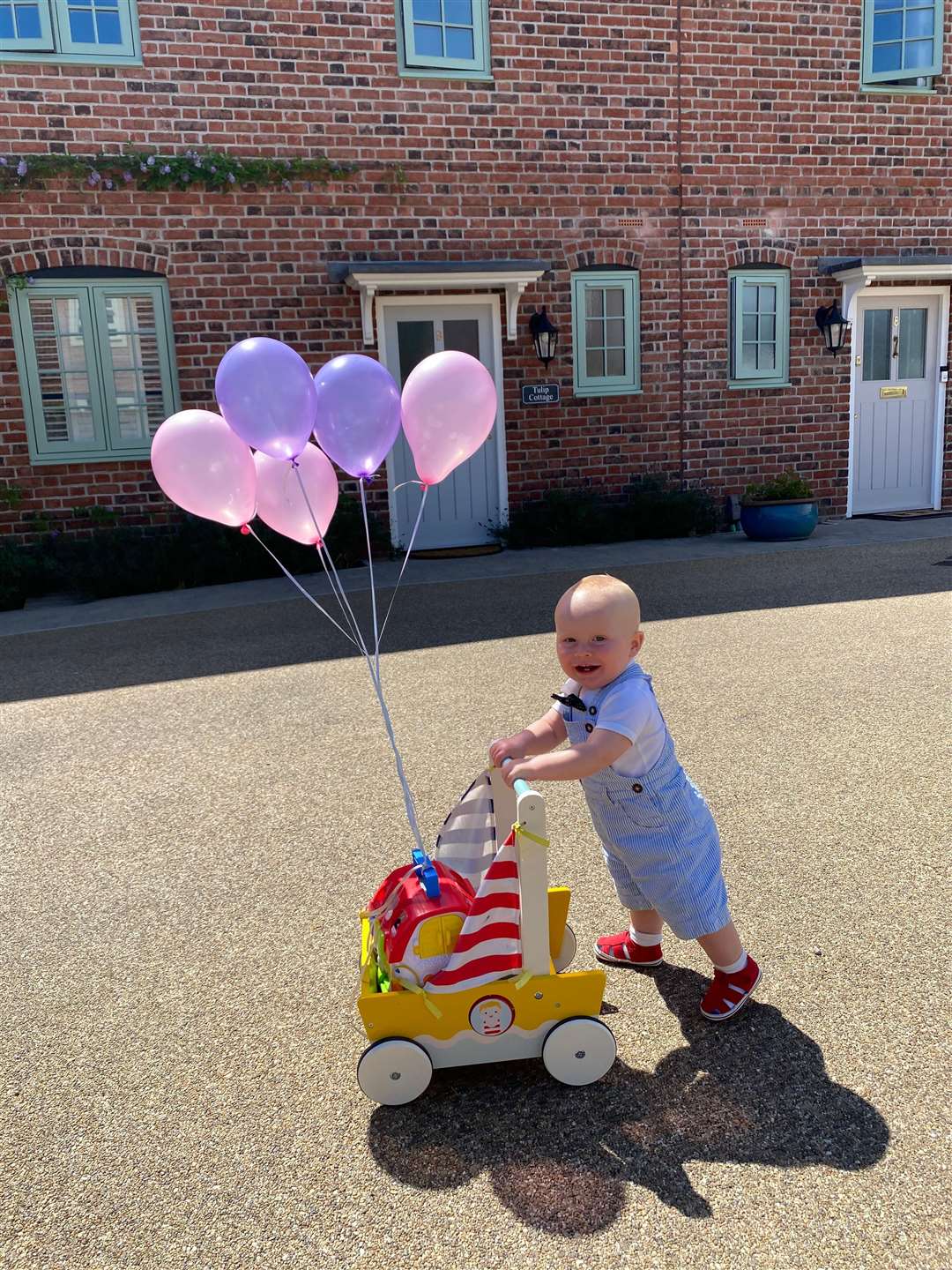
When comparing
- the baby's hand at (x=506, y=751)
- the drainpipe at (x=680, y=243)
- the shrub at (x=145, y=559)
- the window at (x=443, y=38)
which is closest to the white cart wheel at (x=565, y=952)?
the baby's hand at (x=506, y=751)

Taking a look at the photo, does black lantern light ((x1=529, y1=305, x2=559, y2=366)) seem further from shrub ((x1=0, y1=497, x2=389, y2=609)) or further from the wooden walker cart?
the wooden walker cart

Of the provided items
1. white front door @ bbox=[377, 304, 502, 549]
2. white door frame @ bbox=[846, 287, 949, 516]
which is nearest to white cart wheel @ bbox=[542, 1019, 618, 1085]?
white front door @ bbox=[377, 304, 502, 549]

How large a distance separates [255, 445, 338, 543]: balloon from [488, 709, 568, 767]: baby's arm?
949 millimetres

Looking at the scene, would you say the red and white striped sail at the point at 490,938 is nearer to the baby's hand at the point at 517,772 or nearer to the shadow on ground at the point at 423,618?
the baby's hand at the point at 517,772

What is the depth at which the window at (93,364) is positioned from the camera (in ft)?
29.2

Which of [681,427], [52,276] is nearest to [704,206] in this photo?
[681,427]

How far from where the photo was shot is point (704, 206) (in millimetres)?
10445

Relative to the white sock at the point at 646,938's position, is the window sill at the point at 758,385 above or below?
above

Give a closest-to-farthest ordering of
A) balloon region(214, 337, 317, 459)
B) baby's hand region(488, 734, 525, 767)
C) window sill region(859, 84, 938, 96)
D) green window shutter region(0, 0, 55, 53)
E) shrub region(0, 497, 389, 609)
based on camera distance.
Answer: baby's hand region(488, 734, 525, 767)
balloon region(214, 337, 317, 459)
green window shutter region(0, 0, 55, 53)
shrub region(0, 497, 389, 609)
window sill region(859, 84, 938, 96)

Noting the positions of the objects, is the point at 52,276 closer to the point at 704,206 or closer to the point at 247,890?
the point at 704,206

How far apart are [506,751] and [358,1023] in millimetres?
841

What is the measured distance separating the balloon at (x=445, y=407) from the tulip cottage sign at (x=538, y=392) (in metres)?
7.51

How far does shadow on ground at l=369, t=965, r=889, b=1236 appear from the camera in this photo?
1.94 m

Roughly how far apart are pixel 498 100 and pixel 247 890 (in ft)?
29.2
